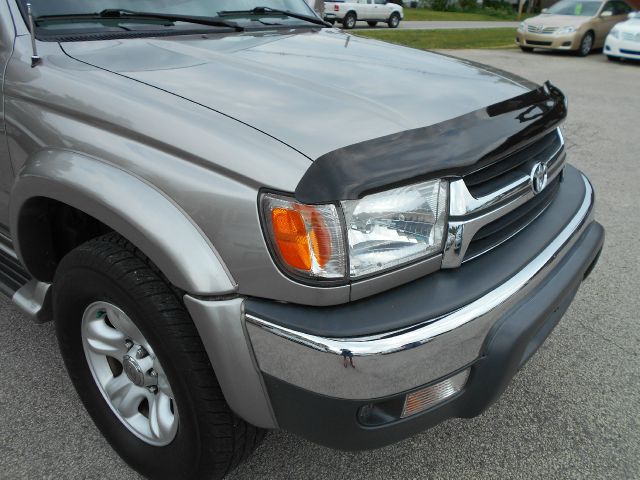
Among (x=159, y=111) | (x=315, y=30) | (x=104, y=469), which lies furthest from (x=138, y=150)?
(x=315, y=30)

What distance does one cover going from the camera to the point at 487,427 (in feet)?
7.43

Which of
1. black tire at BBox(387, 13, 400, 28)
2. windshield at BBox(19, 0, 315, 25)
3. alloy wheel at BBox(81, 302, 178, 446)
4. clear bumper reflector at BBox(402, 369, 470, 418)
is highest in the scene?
windshield at BBox(19, 0, 315, 25)

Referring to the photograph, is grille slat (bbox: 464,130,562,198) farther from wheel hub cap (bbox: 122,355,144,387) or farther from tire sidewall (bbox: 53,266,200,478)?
wheel hub cap (bbox: 122,355,144,387)

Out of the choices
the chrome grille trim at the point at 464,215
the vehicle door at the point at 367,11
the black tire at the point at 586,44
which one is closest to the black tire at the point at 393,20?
the vehicle door at the point at 367,11

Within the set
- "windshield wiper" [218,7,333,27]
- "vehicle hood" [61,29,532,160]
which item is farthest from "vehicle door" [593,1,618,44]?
"vehicle hood" [61,29,532,160]

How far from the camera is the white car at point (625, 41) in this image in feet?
43.6

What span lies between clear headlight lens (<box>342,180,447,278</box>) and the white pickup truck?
1970 cm

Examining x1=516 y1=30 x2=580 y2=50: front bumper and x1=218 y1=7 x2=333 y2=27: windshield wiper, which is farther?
x1=516 y1=30 x2=580 y2=50: front bumper

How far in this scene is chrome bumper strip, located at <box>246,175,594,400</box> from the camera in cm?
141

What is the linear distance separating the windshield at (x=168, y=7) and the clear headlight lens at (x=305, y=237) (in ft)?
4.40

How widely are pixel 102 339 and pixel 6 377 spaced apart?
847 mm

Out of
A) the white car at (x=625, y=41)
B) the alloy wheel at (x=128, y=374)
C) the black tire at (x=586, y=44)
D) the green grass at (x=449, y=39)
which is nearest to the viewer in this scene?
the alloy wheel at (x=128, y=374)

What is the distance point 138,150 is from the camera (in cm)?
162

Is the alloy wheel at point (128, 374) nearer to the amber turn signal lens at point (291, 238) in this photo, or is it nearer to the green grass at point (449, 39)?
the amber turn signal lens at point (291, 238)
